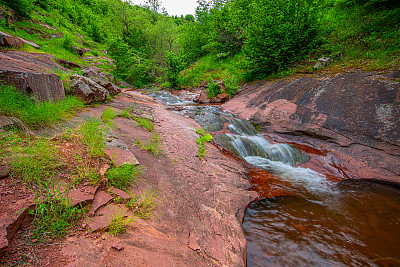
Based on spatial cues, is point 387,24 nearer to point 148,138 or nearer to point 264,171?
point 264,171

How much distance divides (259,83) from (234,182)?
8182 millimetres

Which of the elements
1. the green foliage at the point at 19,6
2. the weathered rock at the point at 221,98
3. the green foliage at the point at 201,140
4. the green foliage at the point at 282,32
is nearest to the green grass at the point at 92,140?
the green foliage at the point at 201,140

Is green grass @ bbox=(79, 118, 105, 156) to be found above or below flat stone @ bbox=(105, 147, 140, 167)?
above

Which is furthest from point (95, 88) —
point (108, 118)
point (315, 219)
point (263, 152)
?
point (315, 219)

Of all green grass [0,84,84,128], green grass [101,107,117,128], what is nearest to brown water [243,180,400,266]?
green grass [101,107,117,128]

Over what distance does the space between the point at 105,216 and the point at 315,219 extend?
3366 millimetres

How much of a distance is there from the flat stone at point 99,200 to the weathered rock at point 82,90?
4.18 m

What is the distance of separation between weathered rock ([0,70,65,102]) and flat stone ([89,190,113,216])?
2.75 metres

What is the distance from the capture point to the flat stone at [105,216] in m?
1.46

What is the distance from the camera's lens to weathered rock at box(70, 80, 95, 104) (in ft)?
15.5

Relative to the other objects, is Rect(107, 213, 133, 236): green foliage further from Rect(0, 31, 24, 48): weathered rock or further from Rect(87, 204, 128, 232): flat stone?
Rect(0, 31, 24, 48): weathered rock

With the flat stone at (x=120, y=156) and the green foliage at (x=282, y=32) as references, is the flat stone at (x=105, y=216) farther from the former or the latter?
the green foliage at (x=282, y=32)

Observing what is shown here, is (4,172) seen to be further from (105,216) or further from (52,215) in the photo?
(105,216)

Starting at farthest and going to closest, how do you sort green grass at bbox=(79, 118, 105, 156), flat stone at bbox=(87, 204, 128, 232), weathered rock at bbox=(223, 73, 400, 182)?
1. weathered rock at bbox=(223, 73, 400, 182)
2. green grass at bbox=(79, 118, 105, 156)
3. flat stone at bbox=(87, 204, 128, 232)
